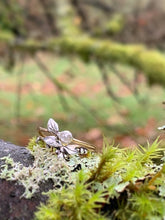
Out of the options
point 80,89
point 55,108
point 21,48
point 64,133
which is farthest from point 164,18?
point 64,133

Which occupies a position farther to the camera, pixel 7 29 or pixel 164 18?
pixel 164 18

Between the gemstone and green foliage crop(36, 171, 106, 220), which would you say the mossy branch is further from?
green foliage crop(36, 171, 106, 220)

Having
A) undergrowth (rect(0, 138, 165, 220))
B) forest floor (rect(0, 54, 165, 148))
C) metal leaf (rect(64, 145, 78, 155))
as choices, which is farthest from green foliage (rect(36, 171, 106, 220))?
forest floor (rect(0, 54, 165, 148))

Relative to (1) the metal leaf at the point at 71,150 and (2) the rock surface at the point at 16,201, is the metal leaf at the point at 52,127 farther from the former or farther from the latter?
(2) the rock surface at the point at 16,201

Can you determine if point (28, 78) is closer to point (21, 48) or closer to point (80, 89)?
point (80, 89)

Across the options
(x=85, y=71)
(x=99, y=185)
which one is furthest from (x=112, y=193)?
(x=85, y=71)

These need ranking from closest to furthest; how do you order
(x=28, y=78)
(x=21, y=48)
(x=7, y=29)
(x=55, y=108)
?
(x=21, y=48) < (x=7, y=29) < (x=55, y=108) < (x=28, y=78)

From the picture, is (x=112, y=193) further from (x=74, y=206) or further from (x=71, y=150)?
(x=71, y=150)
